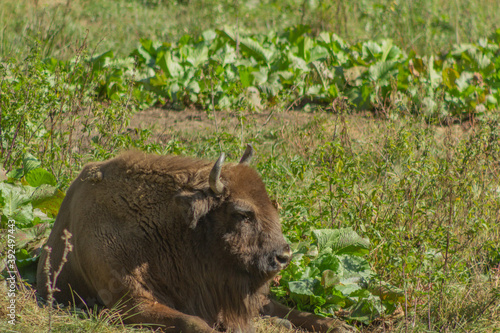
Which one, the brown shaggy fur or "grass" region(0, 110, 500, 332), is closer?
the brown shaggy fur

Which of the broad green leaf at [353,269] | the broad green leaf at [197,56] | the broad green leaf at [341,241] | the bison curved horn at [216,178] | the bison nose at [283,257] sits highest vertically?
the bison curved horn at [216,178]

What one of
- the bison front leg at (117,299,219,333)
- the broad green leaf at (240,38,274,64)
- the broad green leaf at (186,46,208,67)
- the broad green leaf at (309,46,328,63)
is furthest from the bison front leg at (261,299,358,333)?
the broad green leaf at (309,46,328,63)

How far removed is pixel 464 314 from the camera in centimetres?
550

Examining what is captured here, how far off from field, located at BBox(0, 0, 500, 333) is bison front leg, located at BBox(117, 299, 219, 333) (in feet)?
0.50

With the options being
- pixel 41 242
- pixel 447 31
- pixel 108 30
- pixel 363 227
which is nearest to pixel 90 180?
pixel 41 242

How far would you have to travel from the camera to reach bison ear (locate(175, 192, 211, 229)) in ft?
15.8

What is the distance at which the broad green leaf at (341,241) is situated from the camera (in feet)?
19.7

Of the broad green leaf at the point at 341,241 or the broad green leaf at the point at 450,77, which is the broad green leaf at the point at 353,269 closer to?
the broad green leaf at the point at 341,241

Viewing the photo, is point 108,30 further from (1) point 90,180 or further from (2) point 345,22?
(1) point 90,180

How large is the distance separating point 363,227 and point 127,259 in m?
2.28

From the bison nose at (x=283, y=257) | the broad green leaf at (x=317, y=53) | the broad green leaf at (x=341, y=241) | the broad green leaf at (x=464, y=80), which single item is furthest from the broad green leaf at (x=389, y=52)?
the bison nose at (x=283, y=257)

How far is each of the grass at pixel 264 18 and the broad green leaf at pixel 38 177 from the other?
6209mm

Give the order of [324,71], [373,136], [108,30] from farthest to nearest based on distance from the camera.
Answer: [108,30] → [324,71] → [373,136]

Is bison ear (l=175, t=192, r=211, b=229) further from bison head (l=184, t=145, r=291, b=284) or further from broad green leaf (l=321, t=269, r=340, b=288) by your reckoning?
broad green leaf (l=321, t=269, r=340, b=288)
